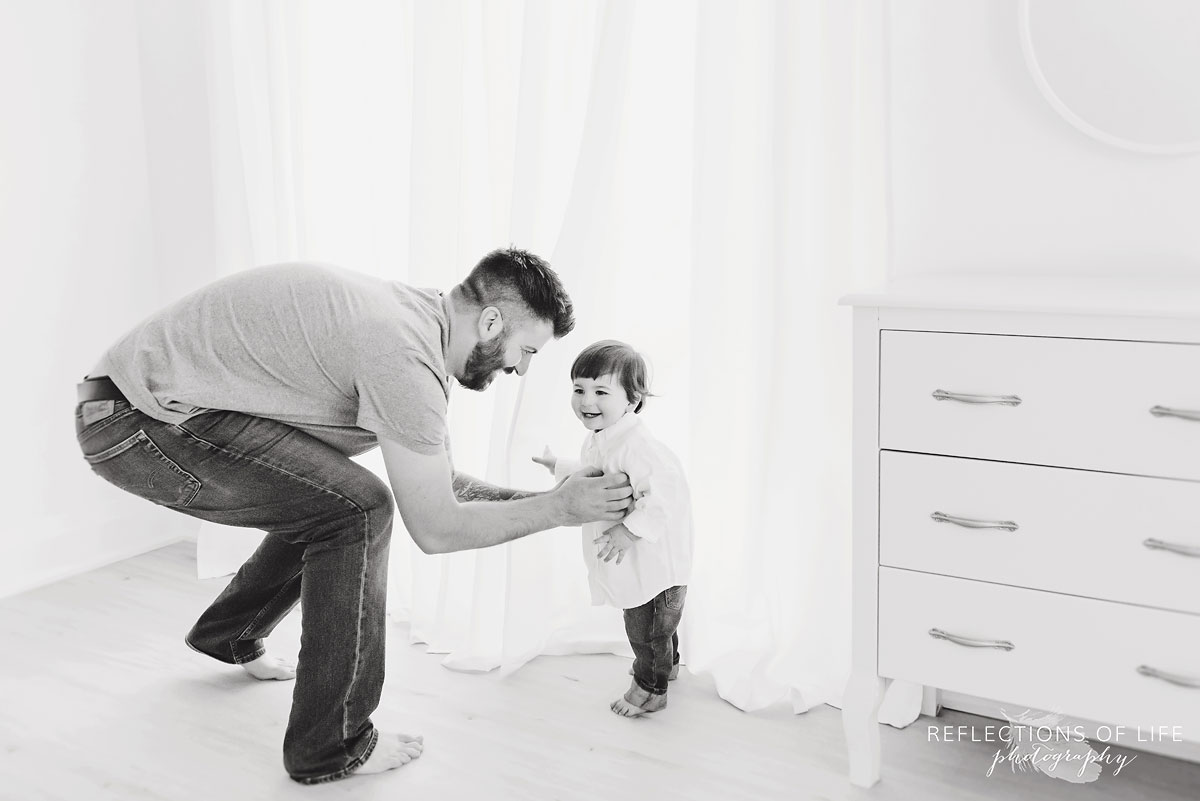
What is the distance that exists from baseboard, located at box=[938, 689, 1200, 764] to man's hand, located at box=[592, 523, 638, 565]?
682mm

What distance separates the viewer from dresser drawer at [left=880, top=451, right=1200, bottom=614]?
1.54 m

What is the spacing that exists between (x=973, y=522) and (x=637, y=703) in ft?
2.59

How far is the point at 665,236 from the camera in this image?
2273mm

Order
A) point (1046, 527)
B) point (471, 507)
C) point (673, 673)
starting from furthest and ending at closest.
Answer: point (673, 673), point (471, 507), point (1046, 527)

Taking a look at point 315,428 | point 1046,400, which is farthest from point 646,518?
point 1046,400

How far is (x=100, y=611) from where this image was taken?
2.70 m

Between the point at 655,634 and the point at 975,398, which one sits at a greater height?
the point at 975,398

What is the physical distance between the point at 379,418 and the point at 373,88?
116cm

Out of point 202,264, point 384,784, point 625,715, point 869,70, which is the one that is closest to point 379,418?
point 384,784

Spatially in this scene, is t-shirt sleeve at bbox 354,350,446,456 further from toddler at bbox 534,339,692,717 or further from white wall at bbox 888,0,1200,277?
white wall at bbox 888,0,1200,277

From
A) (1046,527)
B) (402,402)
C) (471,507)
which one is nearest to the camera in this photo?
(1046,527)

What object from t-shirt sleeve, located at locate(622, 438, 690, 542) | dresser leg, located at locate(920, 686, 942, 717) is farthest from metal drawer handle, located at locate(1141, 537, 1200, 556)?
t-shirt sleeve, located at locate(622, 438, 690, 542)

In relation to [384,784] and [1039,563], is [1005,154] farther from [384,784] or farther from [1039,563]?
[384,784]

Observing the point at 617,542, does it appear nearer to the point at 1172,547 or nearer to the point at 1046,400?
the point at 1046,400
